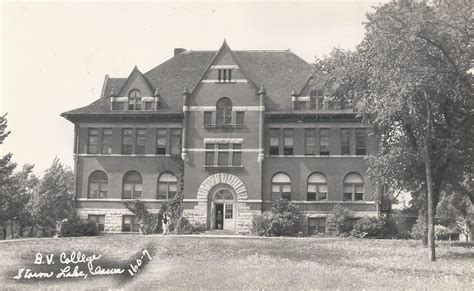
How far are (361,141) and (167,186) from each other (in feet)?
45.2

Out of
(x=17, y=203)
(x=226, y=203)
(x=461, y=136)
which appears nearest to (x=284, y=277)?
(x=461, y=136)

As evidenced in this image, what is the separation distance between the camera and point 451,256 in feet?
77.5

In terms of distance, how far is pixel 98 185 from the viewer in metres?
41.7

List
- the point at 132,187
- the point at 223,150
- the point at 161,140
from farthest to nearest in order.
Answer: the point at 161,140 < the point at 132,187 < the point at 223,150

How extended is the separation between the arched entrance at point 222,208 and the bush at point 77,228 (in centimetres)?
791

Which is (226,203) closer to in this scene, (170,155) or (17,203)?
(170,155)

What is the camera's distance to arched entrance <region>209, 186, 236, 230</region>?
1581 inches

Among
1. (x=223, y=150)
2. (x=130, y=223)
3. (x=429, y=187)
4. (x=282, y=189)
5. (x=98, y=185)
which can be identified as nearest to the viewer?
(x=429, y=187)

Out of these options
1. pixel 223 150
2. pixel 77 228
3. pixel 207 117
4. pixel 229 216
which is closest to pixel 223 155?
pixel 223 150

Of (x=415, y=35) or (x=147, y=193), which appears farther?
(x=147, y=193)

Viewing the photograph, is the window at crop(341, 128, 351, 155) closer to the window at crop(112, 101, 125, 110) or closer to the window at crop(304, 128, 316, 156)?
the window at crop(304, 128, 316, 156)

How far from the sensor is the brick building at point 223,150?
4009 centimetres

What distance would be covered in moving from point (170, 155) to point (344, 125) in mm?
12222

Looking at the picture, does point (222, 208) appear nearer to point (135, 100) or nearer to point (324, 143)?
point (324, 143)
